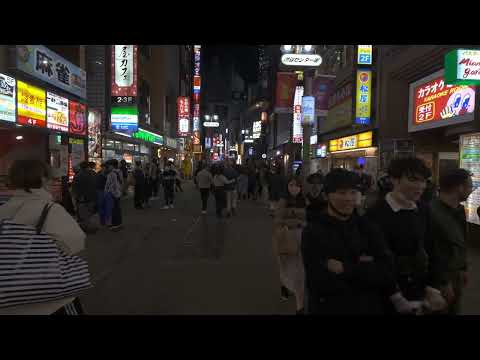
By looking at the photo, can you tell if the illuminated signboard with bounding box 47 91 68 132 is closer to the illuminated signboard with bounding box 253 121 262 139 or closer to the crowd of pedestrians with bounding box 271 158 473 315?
the crowd of pedestrians with bounding box 271 158 473 315

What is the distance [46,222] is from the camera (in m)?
2.48

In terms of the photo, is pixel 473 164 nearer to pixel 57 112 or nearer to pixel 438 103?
pixel 438 103

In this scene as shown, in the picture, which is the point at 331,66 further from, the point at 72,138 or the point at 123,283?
the point at 123,283

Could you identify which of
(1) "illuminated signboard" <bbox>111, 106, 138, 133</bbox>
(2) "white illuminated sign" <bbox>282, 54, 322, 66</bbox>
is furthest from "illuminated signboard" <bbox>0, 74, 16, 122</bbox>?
(1) "illuminated signboard" <bbox>111, 106, 138, 133</bbox>

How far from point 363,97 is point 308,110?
6906mm

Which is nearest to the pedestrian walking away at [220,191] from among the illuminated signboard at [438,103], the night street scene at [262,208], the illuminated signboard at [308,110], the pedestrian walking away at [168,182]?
the night street scene at [262,208]

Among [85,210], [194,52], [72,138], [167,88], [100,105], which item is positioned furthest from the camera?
[194,52]

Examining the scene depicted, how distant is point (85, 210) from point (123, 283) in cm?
462

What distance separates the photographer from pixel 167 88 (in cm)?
4028

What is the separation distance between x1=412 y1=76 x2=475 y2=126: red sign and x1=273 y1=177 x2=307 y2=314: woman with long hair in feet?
23.5

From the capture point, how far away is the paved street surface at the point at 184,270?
16.6 feet

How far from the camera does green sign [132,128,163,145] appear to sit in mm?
26234

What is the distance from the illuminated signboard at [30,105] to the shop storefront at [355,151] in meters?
12.0
